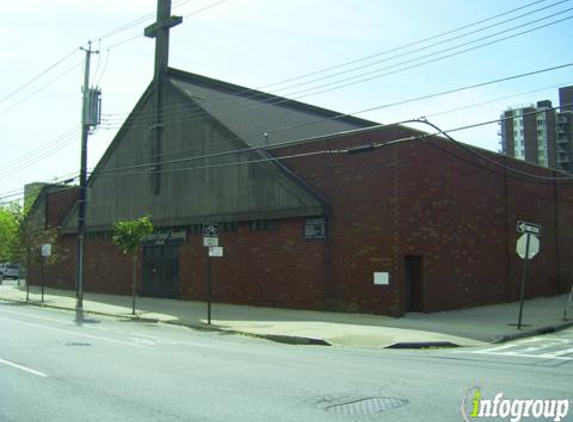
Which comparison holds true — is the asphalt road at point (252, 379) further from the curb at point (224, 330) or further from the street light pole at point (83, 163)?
the street light pole at point (83, 163)

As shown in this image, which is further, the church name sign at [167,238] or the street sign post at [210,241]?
the church name sign at [167,238]

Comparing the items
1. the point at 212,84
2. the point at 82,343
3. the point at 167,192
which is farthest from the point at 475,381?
the point at 212,84

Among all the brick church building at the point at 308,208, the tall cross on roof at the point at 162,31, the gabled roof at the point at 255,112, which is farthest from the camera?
the tall cross on roof at the point at 162,31

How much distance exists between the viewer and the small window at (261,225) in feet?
82.1

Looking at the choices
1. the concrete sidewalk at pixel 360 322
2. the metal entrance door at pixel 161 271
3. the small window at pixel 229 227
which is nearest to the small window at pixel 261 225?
the small window at pixel 229 227

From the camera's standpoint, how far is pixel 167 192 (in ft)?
102

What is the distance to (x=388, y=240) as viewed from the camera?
2122 cm

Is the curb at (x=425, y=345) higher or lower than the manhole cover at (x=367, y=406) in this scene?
lower

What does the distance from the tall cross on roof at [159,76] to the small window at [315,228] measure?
34.3ft

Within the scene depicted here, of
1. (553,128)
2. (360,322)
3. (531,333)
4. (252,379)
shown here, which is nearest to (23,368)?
(252,379)

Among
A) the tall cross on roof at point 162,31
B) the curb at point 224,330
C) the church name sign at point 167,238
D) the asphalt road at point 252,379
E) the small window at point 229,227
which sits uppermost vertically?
the tall cross on roof at point 162,31

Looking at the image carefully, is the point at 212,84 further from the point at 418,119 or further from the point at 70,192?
the point at 418,119

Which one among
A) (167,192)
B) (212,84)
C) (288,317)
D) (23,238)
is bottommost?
(288,317)

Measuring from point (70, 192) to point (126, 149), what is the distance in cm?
776
